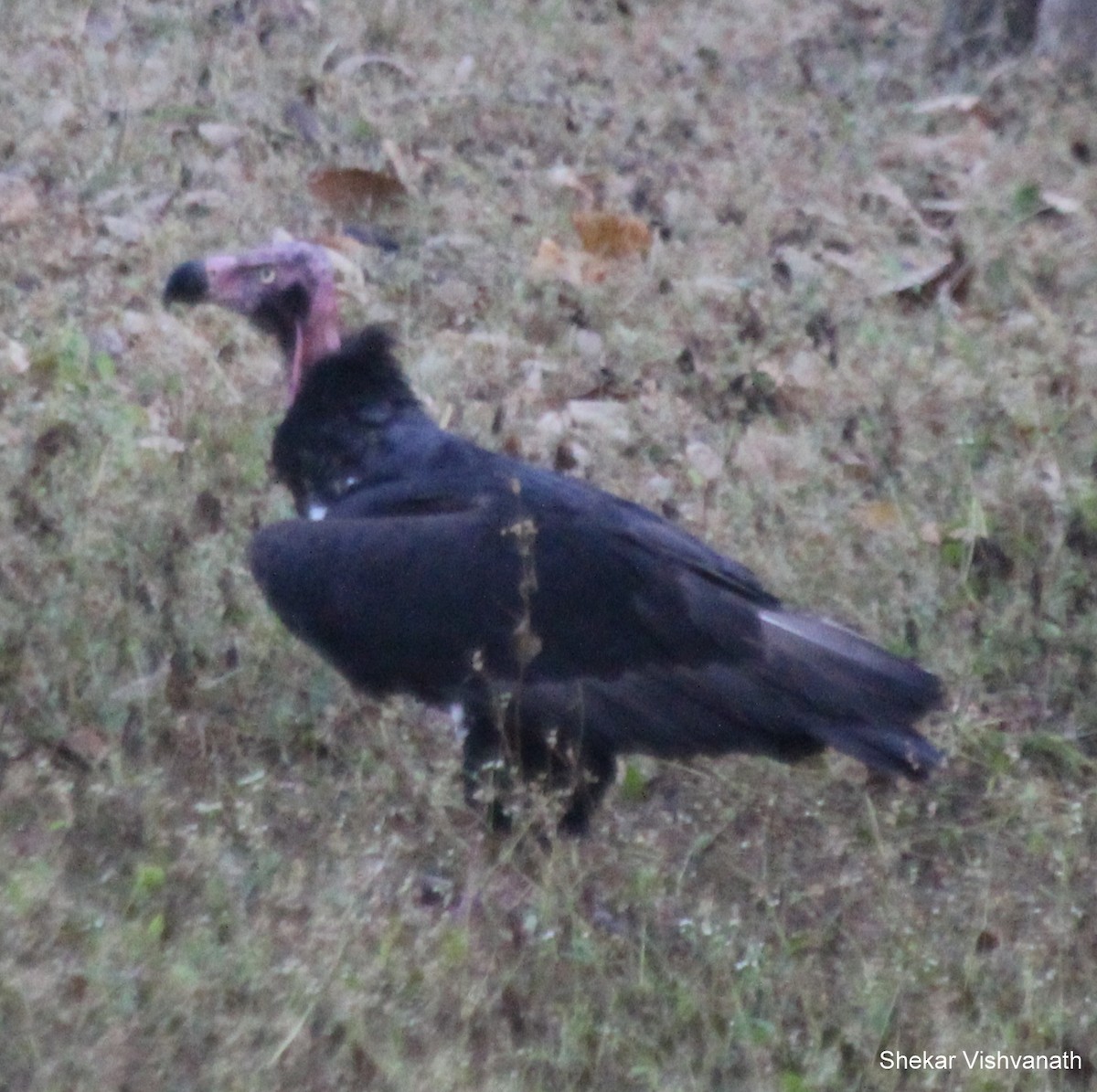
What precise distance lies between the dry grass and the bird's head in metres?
0.43

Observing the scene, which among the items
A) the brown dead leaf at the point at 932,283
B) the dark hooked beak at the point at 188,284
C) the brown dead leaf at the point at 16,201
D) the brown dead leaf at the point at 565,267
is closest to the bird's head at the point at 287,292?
the dark hooked beak at the point at 188,284

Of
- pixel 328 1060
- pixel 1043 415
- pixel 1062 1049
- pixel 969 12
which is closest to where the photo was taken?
pixel 328 1060

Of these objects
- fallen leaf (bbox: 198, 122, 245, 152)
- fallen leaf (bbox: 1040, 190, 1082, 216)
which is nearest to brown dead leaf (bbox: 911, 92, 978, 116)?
fallen leaf (bbox: 1040, 190, 1082, 216)

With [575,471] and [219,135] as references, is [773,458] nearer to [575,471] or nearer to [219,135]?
[575,471]

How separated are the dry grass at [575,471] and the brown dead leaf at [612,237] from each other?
76 mm

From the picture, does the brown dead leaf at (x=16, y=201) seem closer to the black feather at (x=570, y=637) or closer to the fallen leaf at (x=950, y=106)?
the black feather at (x=570, y=637)

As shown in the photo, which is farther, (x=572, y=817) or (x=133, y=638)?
(x=133, y=638)

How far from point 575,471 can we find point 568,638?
1421 millimetres

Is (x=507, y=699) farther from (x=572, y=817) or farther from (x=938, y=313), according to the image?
(x=938, y=313)

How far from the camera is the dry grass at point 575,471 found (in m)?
3.46

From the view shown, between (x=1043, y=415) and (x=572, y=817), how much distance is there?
1950 millimetres

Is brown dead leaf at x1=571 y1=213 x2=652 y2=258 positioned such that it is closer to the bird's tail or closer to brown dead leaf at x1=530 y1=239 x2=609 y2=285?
brown dead leaf at x1=530 y1=239 x2=609 y2=285

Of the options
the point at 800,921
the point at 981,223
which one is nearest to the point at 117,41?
the point at 981,223

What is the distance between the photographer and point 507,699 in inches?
154
